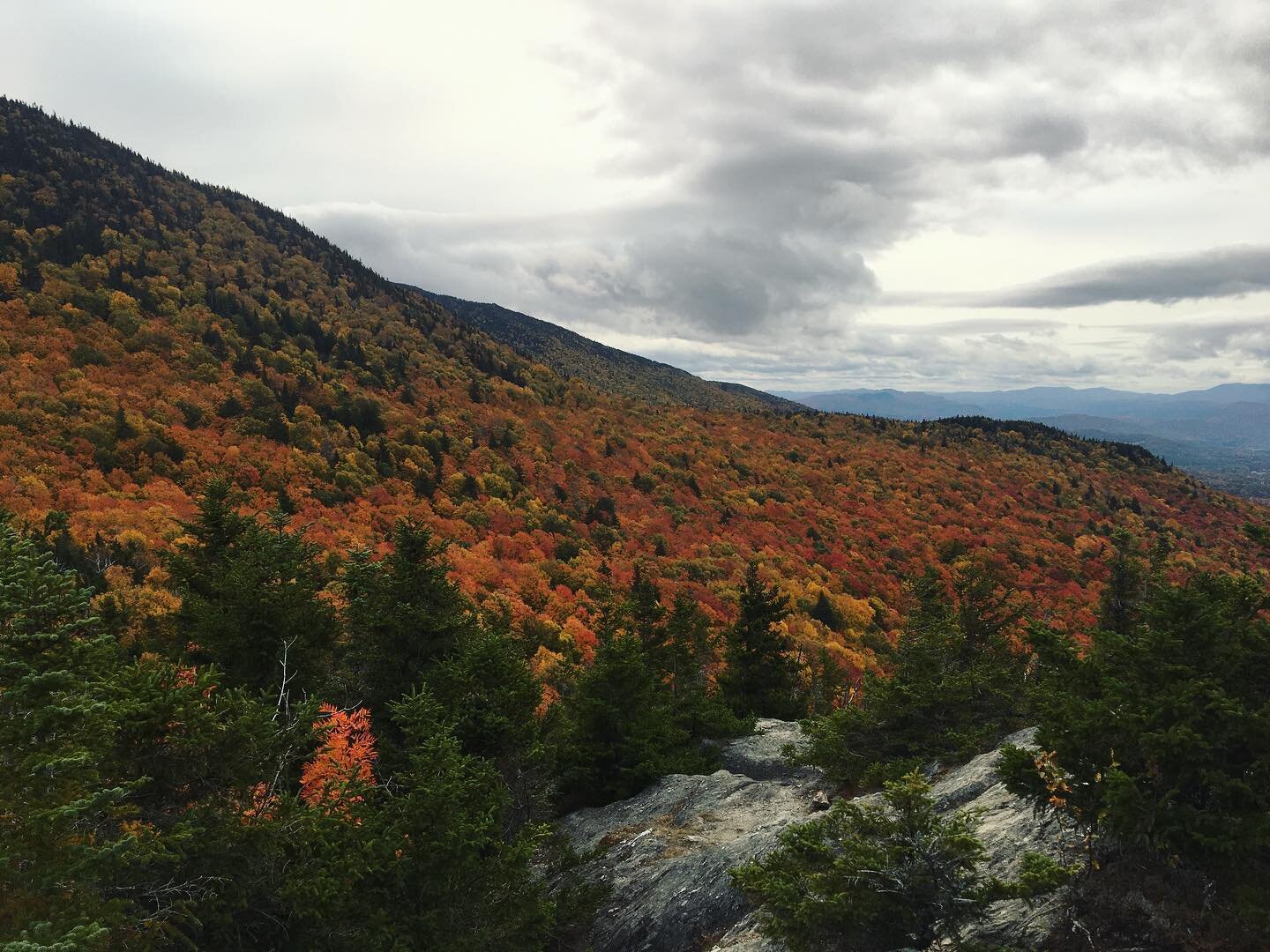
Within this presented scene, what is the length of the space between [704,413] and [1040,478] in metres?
70.7

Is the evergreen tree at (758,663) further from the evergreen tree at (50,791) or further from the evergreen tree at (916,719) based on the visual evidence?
the evergreen tree at (50,791)

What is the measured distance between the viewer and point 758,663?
1282 inches

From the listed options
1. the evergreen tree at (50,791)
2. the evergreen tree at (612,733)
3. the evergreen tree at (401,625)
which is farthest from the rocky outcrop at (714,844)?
the evergreen tree at (50,791)

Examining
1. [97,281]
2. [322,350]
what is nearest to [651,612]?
[322,350]

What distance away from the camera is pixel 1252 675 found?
7.39 m

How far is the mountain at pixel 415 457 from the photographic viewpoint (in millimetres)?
52344

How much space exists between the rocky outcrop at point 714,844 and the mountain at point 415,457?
10.2 meters

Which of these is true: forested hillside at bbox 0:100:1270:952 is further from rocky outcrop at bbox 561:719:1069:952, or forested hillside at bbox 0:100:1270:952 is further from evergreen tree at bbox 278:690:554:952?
rocky outcrop at bbox 561:719:1069:952

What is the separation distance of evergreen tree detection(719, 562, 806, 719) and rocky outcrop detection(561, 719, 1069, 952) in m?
10.0

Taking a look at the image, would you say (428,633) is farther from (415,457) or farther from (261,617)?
(415,457)

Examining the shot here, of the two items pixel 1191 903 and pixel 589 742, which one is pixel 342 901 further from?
pixel 589 742

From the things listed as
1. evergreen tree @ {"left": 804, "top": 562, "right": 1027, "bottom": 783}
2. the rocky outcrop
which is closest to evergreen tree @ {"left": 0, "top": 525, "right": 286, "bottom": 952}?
the rocky outcrop

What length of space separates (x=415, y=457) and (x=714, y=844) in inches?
2523

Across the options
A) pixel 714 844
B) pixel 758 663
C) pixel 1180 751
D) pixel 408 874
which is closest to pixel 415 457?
pixel 758 663
